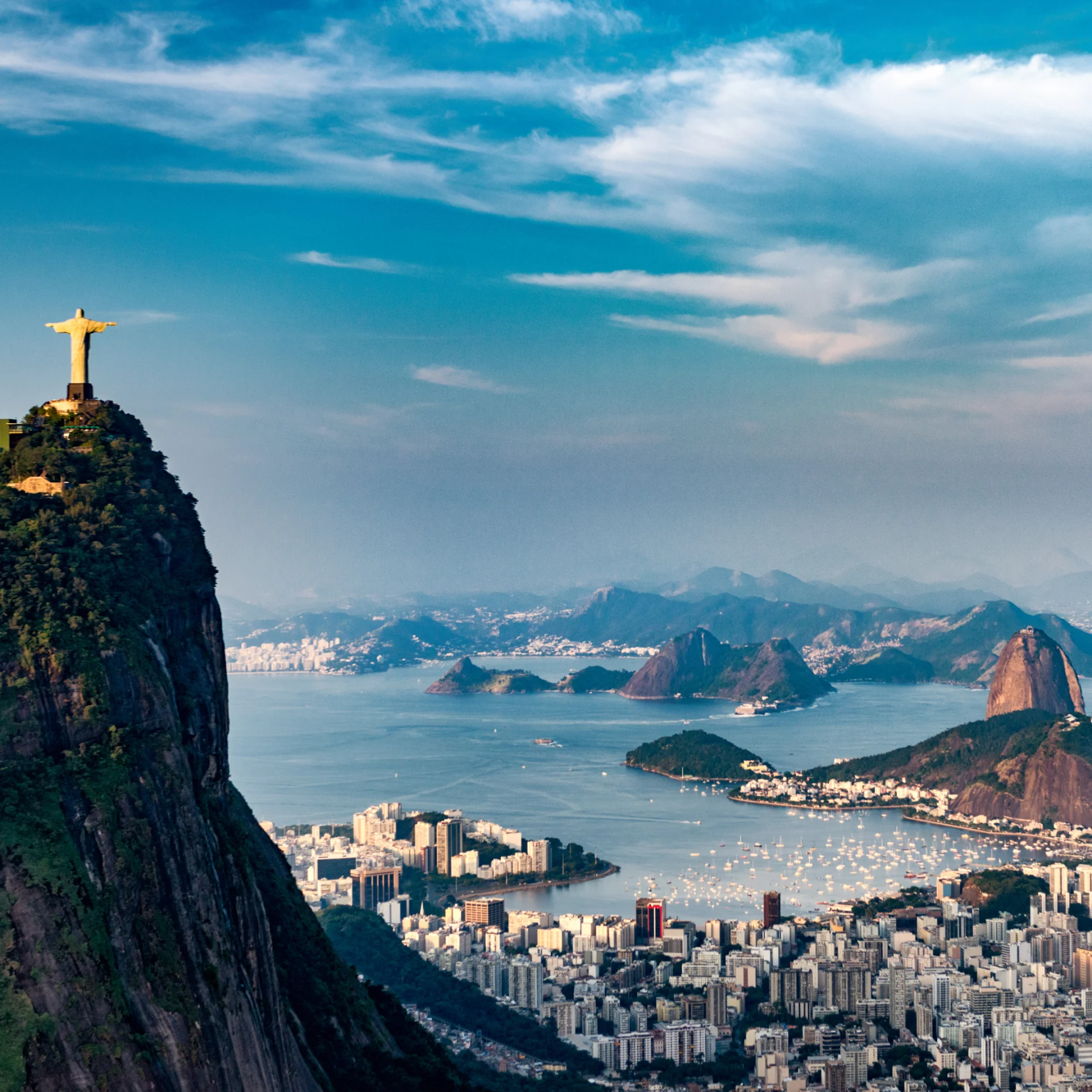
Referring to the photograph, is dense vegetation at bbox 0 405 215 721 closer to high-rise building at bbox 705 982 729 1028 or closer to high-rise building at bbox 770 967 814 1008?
high-rise building at bbox 705 982 729 1028

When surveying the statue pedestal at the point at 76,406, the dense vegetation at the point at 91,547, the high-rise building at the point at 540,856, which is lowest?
the high-rise building at the point at 540,856

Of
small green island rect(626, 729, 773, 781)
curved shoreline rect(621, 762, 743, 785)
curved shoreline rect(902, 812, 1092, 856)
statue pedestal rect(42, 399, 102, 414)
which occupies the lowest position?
curved shoreline rect(902, 812, 1092, 856)

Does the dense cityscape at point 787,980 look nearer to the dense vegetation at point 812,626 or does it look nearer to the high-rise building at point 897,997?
the high-rise building at point 897,997

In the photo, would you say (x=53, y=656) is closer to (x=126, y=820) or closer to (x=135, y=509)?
(x=126, y=820)

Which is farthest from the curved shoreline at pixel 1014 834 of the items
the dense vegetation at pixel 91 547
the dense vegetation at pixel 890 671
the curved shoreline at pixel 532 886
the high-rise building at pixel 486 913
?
the dense vegetation at pixel 890 671

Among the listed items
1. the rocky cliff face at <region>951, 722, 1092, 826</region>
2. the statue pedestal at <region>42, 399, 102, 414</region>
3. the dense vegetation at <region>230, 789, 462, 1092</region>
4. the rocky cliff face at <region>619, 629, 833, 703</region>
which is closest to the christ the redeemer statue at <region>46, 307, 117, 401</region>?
the statue pedestal at <region>42, 399, 102, 414</region>

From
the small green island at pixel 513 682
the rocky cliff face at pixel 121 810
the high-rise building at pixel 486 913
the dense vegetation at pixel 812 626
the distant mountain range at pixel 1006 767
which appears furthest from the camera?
the dense vegetation at pixel 812 626

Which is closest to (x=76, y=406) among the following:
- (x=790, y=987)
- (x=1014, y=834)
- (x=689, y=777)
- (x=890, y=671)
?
(x=790, y=987)
